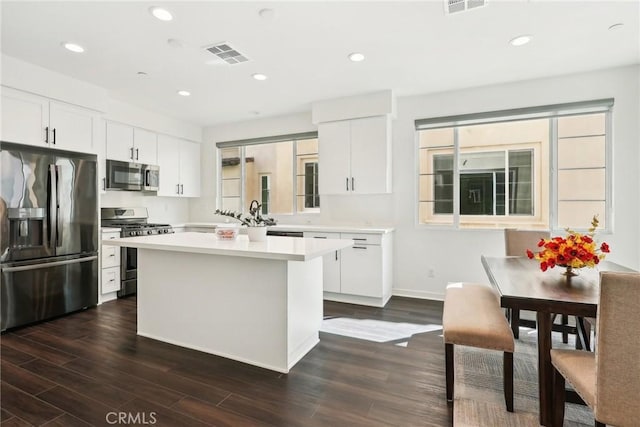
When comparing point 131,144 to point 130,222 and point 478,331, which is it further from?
point 478,331

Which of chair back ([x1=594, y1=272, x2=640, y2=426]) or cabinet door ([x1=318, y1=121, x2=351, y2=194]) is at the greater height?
A: cabinet door ([x1=318, y1=121, x2=351, y2=194])

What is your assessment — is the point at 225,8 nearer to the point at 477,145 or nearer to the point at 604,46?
the point at 604,46

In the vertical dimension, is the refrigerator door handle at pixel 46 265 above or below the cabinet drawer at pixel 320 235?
below

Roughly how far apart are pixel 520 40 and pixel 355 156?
82.6 inches

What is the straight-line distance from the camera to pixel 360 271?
3900 millimetres

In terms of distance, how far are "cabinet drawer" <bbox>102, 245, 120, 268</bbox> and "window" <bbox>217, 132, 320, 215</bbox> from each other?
2019mm

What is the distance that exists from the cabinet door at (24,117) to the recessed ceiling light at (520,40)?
4.70 m

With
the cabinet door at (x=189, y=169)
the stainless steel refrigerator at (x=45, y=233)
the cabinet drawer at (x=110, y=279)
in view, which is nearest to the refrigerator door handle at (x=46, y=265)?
the stainless steel refrigerator at (x=45, y=233)

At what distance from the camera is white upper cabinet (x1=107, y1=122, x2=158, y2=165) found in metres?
4.35

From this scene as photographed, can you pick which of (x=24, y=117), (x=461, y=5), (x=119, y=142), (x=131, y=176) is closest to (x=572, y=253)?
(x=461, y=5)

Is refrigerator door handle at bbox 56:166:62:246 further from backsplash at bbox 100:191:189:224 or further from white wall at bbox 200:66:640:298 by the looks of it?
white wall at bbox 200:66:640:298

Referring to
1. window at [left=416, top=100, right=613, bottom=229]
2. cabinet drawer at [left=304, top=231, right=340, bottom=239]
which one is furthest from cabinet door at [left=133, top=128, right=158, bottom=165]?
window at [left=416, top=100, right=613, bottom=229]

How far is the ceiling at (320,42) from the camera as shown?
238cm

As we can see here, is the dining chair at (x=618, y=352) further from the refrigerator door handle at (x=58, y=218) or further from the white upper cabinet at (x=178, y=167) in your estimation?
the white upper cabinet at (x=178, y=167)
